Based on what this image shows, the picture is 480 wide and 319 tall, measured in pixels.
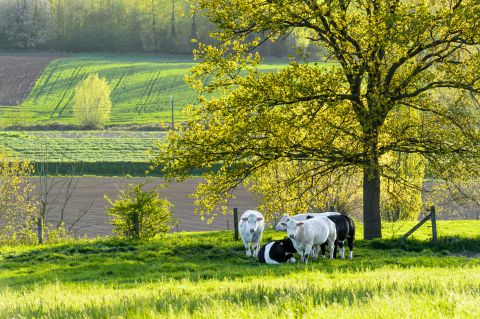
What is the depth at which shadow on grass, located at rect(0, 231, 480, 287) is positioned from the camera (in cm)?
1788

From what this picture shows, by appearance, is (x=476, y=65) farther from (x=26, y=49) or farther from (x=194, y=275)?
(x=26, y=49)

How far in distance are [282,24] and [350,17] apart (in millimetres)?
2628

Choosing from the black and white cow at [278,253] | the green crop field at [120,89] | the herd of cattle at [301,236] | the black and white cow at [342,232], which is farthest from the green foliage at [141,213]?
the green crop field at [120,89]

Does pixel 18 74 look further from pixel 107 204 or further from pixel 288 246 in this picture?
pixel 288 246

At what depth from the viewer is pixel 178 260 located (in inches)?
854

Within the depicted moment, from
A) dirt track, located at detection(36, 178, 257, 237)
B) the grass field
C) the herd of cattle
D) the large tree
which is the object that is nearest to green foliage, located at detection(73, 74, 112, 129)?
the grass field

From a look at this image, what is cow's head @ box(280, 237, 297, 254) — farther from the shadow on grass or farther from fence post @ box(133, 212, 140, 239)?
fence post @ box(133, 212, 140, 239)

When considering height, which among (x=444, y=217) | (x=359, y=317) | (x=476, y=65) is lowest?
(x=444, y=217)

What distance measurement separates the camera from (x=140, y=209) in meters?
26.1

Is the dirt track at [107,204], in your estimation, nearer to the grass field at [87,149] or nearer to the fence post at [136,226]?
the grass field at [87,149]

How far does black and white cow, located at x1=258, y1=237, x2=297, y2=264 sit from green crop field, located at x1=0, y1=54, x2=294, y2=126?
112 meters

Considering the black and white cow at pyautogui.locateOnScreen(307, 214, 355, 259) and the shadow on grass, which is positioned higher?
the black and white cow at pyautogui.locateOnScreen(307, 214, 355, 259)

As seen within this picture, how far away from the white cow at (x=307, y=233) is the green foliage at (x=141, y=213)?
755cm

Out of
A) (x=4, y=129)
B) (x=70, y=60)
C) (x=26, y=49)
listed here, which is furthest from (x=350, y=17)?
(x=26, y=49)
